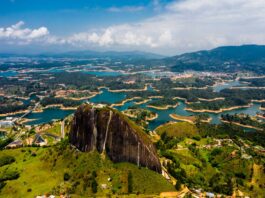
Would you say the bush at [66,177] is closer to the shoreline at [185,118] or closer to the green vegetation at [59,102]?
the shoreline at [185,118]

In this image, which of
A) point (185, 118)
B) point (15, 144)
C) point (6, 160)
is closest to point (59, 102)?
point (185, 118)

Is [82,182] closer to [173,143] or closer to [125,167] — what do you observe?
[125,167]

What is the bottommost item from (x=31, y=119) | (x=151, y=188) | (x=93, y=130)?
(x=31, y=119)

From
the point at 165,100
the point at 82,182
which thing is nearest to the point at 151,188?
the point at 82,182

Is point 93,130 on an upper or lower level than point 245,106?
upper

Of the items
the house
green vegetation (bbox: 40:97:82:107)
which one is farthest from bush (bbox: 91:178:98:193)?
green vegetation (bbox: 40:97:82:107)

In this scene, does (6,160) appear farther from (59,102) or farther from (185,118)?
(59,102)
